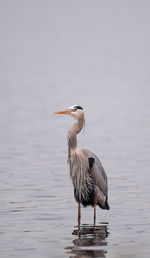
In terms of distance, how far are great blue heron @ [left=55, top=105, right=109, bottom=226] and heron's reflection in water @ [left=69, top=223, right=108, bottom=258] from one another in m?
0.97

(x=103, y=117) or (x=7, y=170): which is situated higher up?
(x=103, y=117)

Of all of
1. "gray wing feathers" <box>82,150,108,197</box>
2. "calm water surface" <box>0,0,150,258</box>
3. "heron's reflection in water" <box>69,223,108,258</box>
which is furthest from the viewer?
"gray wing feathers" <box>82,150,108,197</box>

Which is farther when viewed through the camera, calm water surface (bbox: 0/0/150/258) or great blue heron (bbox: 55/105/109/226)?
great blue heron (bbox: 55/105/109/226)

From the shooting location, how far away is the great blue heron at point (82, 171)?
13625 millimetres

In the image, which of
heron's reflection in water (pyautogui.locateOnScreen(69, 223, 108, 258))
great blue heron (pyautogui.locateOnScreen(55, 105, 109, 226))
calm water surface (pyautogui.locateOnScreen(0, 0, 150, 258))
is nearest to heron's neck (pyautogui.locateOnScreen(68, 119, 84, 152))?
great blue heron (pyautogui.locateOnScreen(55, 105, 109, 226))

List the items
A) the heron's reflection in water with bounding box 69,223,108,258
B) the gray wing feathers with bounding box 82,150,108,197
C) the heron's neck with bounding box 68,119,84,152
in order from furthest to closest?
1. the gray wing feathers with bounding box 82,150,108,197
2. the heron's neck with bounding box 68,119,84,152
3. the heron's reflection in water with bounding box 69,223,108,258

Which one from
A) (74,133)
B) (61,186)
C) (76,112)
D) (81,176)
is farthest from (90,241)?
(61,186)

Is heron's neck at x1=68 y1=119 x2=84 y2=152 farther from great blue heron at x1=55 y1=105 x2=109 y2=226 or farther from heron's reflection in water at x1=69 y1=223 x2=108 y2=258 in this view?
heron's reflection in water at x1=69 y1=223 x2=108 y2=258

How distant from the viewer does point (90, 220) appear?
1334cm

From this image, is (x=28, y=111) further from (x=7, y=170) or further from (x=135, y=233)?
(x=135, y=233)

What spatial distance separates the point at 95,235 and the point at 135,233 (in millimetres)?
A: 586

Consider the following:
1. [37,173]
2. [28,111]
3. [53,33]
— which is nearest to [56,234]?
[37,173]

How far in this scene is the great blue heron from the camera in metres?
13.6

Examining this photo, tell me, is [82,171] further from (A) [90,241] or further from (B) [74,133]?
(A) [90,241]
